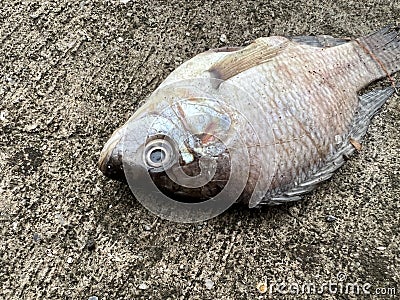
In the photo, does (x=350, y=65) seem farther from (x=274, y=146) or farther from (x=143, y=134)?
(x=143, y=134)

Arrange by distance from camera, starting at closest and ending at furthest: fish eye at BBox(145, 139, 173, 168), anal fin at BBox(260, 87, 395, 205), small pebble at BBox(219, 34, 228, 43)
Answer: fish eye at BBox(145, 139, 173, 168) < anal fin at BBox(260, 87, 395, 205) < small pebble at BBox(219, 34, 228, 43)

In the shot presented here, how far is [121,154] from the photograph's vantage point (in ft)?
8.88

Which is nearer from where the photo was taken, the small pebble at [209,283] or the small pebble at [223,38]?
the small pebble at [209,283]

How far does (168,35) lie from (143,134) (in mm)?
1144

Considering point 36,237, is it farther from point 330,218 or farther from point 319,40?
point 319,40

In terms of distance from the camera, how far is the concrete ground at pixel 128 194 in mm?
2783

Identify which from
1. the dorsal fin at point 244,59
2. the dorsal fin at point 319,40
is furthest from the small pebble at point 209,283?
the dorsal fin at point 319,40

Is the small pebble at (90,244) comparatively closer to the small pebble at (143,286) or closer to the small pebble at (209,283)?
the small pebble at (143,286)

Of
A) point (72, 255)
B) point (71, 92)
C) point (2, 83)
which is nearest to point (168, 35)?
point (71, 92)

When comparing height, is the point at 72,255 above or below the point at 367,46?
above

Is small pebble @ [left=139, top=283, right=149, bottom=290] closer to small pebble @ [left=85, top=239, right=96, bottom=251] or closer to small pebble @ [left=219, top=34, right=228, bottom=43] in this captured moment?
small pebble @ [left=85, top=239, right=96, bottom=251]

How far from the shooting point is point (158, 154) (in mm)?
2684

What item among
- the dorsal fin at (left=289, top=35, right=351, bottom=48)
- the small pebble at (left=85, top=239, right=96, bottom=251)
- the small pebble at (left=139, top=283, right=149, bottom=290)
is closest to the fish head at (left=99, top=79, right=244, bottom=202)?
the small pebble at (left=85, top=239, right=96, bottom=251)

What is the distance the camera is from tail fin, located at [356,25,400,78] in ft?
11.2
